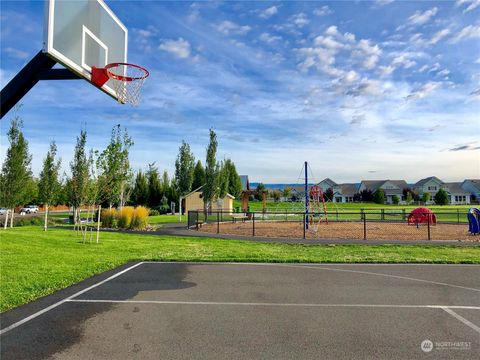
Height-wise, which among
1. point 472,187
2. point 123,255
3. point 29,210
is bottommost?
point 123,255

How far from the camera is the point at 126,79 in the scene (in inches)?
387

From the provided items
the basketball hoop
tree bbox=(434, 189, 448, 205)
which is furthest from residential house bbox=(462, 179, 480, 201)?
the basketball hoop

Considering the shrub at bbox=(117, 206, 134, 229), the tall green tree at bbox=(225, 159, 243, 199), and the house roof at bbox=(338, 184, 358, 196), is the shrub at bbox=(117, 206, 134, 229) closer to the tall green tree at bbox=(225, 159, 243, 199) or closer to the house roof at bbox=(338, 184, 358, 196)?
the tall green tree at bbox=(225, 159, 243, 199)

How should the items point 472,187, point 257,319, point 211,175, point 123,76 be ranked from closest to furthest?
point 257,319, point 123,76, point 211,175, point 472,187

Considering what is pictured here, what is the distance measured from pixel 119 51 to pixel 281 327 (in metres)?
8.49

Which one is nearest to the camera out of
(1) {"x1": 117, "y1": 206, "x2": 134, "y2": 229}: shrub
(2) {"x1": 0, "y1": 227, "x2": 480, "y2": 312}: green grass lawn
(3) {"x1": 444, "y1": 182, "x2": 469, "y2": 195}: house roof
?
(2) {"x1": 0, "y1": 227, "x2": 480, "y2": 312}: green grass lawn

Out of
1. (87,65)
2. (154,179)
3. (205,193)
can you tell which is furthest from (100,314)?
(154,179)

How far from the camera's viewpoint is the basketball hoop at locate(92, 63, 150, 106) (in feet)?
30.9

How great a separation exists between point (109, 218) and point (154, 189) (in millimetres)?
24889

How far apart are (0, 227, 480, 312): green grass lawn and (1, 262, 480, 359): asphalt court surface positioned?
1039 mm

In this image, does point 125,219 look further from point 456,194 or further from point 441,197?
point 456,194

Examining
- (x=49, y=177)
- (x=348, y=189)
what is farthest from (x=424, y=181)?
(x=49, y=177)

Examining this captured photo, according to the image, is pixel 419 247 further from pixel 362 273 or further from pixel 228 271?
pixel 228 271

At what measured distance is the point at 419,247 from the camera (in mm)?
15125
